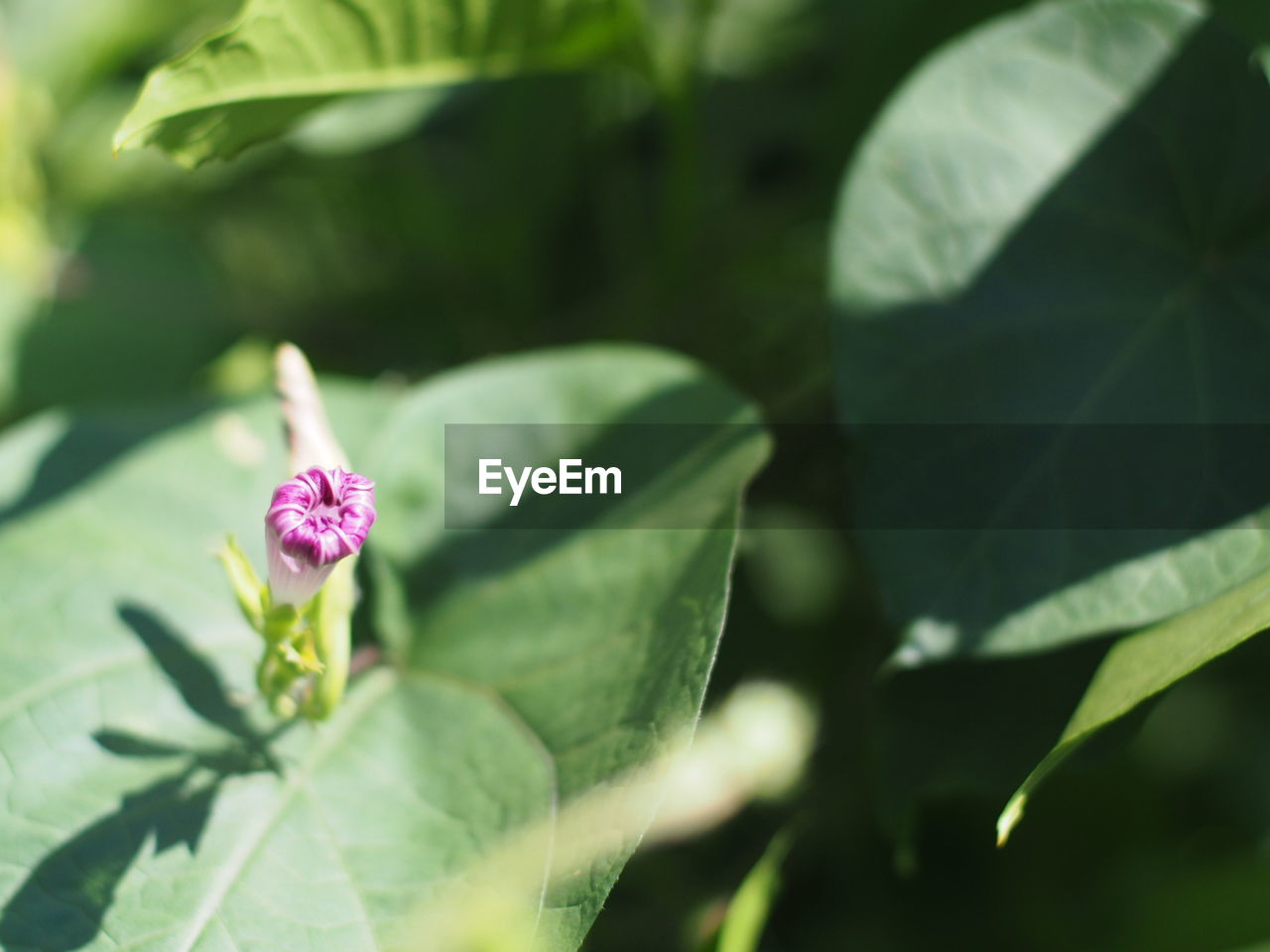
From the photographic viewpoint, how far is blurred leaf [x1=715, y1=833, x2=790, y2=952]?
0.58 metres

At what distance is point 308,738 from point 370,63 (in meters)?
0.38

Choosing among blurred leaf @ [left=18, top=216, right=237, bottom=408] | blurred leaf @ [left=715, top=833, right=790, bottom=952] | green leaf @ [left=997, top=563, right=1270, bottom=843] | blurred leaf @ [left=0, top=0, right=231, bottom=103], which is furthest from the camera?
blurred leaf @ [left=0, top=0, right=231, bottom=103]

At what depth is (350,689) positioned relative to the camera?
611mm

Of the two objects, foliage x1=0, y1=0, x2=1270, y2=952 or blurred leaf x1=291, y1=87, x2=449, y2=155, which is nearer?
foliage x1=0, y1=0, x2=1270, y2=952

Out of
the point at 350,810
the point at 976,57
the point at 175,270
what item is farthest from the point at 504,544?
the point at 175,270

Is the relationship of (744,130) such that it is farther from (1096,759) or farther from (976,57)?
(1096,759)

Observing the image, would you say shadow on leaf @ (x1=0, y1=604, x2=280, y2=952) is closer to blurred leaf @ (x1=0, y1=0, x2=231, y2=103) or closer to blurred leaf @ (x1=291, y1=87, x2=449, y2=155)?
blurred leaf @ (x1=291, y1=87, x2=449, y2=155)

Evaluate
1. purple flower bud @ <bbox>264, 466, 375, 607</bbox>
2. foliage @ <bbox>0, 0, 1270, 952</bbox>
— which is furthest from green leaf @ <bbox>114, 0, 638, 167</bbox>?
purple flower bud @ <bbox>264, 466, 375, 607</bbox>

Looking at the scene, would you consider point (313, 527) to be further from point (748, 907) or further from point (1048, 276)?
point (1048, 276)

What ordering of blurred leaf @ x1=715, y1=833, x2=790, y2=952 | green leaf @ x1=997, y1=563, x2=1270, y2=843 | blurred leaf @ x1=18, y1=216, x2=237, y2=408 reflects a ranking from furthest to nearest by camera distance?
blurred leaf @ x1=18, y1=216, x2=237, y2=408 < blurred leaf @ x1=715, y1=833, x2=790, y2=952 < green leaf @ x1=997, y1=563, x2=1270, y2=843

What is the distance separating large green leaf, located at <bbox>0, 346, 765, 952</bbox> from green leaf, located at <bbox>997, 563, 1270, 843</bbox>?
0.15 meters

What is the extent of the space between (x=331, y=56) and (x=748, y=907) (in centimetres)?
51

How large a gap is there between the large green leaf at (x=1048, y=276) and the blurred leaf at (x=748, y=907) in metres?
0.15

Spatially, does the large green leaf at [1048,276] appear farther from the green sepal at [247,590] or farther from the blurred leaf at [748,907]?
the green sepal at [247,590]
